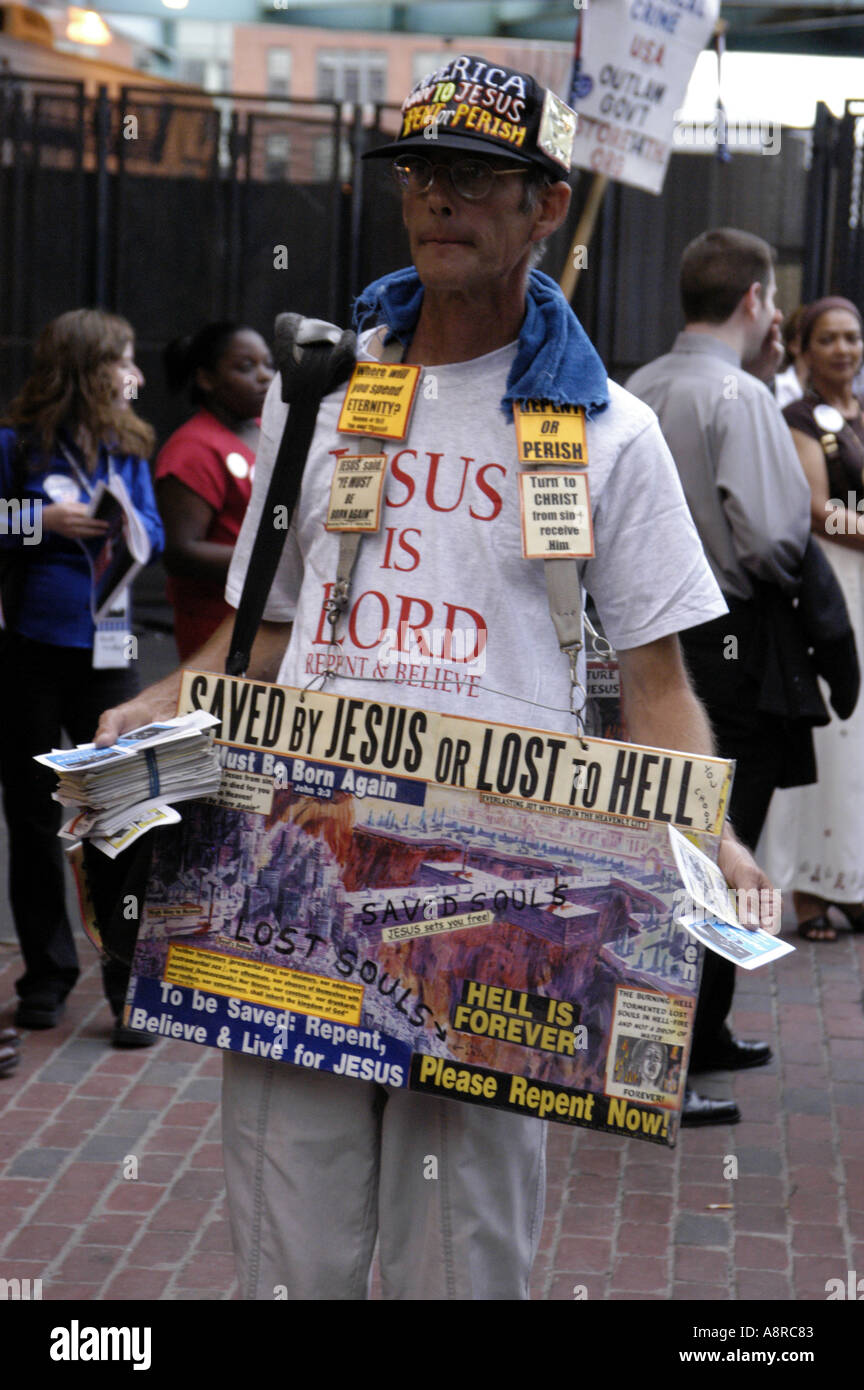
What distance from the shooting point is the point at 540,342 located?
2404 mm

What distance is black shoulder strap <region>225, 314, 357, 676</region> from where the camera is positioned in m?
2.46

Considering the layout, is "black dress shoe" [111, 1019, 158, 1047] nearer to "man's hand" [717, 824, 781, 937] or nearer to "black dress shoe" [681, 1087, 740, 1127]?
"black dress shoe" [681, 1087, 740, 1127]

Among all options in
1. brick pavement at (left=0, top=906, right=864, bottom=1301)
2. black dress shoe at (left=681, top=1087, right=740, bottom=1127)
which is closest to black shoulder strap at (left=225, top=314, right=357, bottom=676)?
brick pavement at (left=0, top=906, right=864, bottom=1301)

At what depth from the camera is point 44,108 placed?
422 inches

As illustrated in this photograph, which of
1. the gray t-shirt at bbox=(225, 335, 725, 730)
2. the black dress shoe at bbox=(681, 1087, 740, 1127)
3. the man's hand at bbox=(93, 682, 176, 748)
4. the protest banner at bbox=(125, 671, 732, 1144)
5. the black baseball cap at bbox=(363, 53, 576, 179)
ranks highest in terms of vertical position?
the black baseball cap at bbox=(363, 53, 576, 179)

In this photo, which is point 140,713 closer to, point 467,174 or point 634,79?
point 467,174

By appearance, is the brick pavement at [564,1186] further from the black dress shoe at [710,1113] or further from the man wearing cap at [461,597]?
the man wearing cap at [461,597]

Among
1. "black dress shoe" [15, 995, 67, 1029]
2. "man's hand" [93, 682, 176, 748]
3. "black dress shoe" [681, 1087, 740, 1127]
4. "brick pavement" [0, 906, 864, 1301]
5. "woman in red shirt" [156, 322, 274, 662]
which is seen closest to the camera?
"man's hand" [93, 682, 176, 748]

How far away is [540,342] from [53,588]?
2873 mm

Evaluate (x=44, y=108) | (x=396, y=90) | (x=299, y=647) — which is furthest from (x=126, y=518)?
(x=396, y=90)

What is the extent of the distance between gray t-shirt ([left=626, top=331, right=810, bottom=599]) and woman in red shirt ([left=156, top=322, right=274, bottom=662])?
1.50 metres

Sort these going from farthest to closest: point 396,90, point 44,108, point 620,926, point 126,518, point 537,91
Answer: point 396,90 < point 44,108 < point 126,518 < point 537,91 < point 620,926
